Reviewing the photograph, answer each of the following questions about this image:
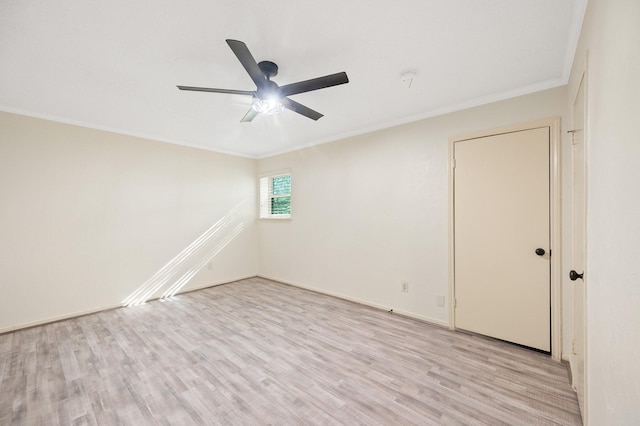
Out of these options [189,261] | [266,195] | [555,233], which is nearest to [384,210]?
[555,233]

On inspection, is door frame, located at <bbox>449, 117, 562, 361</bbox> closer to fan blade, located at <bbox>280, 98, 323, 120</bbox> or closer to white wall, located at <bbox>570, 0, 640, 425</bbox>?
white wall, located at <bbox>570, 0, 640, 425</bbox>

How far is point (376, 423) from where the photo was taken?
154 cm

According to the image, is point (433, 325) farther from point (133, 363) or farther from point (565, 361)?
point (133, 363)

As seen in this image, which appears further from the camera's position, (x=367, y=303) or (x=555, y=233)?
(x=367, y=303)

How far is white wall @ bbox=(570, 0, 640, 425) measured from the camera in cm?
75

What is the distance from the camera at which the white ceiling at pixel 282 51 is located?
150cm

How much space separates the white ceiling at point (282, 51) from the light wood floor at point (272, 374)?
2507 millimetres

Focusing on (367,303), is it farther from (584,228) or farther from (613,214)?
(613,214)

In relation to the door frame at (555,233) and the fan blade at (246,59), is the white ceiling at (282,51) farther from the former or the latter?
the door frame at (555,233)

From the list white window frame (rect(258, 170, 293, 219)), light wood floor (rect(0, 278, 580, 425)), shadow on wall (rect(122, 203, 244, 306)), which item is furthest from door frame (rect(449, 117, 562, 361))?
shadow on wall (rect(122, 203, 244, 306))

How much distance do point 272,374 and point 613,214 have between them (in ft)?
7.48

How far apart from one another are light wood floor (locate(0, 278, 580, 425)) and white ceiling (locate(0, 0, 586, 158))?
251 centimetres

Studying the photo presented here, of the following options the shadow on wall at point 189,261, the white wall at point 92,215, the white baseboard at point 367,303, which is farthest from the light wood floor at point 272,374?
the shadow on wall at point 189,261

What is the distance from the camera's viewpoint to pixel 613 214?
0.95 m
